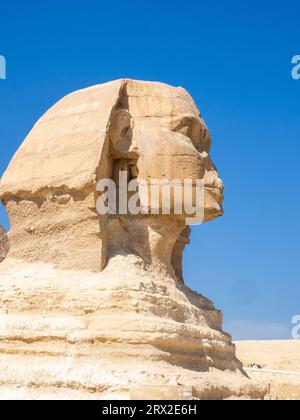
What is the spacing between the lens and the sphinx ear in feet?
32.9

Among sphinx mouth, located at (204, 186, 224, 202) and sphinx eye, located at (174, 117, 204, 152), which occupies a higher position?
sphinx eye, located at (174, 117, 204, 152)

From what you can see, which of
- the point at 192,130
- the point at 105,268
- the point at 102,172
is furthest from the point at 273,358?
the point at 102,172

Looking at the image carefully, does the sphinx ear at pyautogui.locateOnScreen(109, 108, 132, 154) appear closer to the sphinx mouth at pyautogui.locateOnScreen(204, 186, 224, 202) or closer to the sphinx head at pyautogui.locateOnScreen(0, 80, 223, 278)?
the sphinx head at pyautogui.locateOnScreen(0, 80, 223, 278)

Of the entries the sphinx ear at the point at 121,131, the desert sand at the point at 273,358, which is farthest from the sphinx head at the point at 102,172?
the desert sand at the point at 273,358

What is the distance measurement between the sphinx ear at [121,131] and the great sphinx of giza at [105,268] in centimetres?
2

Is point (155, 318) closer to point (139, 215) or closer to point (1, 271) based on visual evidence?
point (139, 215)

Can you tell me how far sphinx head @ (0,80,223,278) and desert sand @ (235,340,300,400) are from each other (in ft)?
37.7

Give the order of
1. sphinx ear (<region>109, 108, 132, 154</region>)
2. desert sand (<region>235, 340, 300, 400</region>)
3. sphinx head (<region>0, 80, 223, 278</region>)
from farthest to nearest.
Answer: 1. desert sand (<region>235, 340, 300, 400</region>)
2. sphinx ear (<region>109, 108, 132, 154</region>)
3. sphinx head (<region>0, 80, 223, 278</region>)

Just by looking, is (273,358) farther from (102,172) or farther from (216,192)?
(102,172)

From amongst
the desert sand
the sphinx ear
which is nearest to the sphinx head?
the sphinx ear

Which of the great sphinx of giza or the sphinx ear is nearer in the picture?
the great sphinx of giza

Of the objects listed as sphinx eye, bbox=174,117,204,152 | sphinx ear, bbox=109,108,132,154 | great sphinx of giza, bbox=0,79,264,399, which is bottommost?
great sphinx of giza, bbox=0,79,264,399

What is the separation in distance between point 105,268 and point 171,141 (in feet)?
6.88
